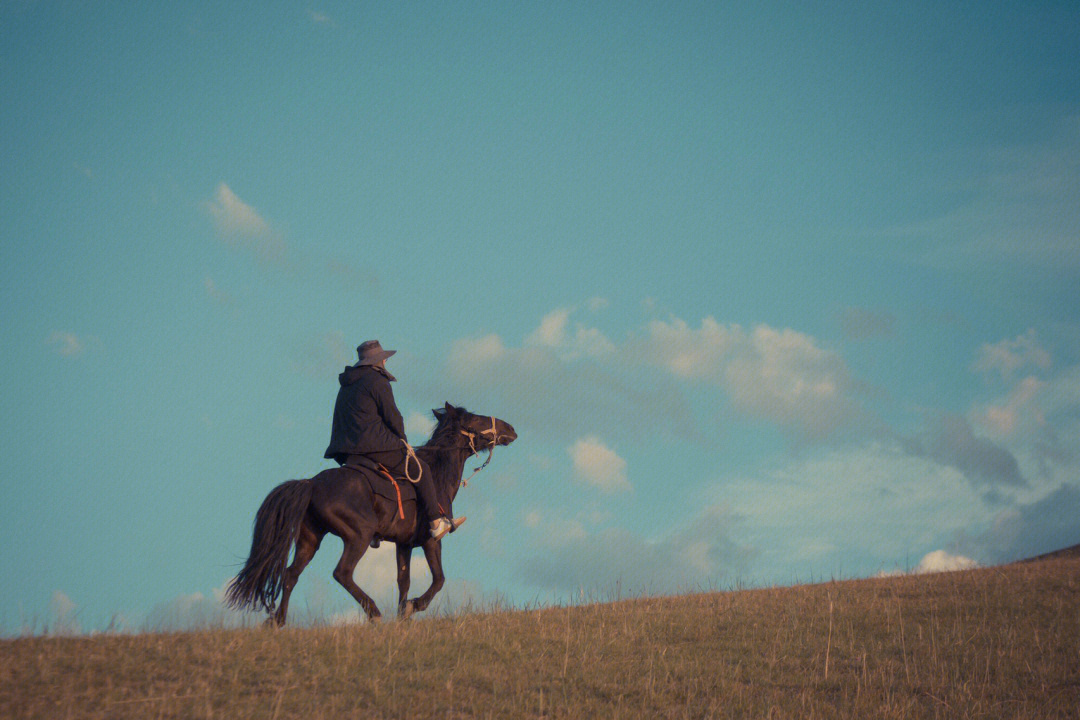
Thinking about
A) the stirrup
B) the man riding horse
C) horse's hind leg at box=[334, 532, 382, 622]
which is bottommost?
horse's hind leg at box=[334, 532, 382, 622]

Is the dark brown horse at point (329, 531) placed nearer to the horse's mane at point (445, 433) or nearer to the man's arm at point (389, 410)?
the man's arm at point (389, 410)

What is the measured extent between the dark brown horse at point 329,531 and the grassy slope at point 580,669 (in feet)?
4.19

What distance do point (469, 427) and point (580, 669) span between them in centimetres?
530

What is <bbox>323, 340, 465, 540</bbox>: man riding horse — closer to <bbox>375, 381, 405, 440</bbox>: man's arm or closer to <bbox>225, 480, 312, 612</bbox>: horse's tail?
<bbox>375, 381, 405, 440</bbox>: man's arm

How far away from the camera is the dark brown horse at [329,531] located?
11.3 m

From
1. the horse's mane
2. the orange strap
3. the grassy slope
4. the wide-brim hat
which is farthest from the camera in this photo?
the horse's mane

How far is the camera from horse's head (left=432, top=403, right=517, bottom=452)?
1380 cm

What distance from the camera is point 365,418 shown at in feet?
40.9

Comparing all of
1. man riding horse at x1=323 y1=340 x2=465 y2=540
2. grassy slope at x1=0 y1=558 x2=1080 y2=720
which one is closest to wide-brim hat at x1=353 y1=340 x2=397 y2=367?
man riding horse at x1=323 y1=340 x2=465 y2=540

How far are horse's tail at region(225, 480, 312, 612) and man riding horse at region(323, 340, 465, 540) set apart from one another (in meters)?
1.20

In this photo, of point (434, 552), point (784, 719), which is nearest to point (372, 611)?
point (434, 552)

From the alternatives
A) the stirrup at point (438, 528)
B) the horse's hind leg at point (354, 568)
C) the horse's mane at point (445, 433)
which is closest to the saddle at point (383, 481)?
the stirrup at point (438, 528)

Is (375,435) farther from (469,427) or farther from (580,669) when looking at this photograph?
(580,669)

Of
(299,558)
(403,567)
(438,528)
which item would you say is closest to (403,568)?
(403,567)
